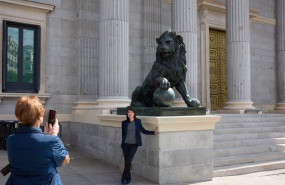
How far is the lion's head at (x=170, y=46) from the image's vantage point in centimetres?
712

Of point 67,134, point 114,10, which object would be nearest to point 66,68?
point 67,134

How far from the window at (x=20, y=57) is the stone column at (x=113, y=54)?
11.2 feet

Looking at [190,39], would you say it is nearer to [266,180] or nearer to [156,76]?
[156,76]

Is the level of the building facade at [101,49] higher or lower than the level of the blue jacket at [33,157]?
higher

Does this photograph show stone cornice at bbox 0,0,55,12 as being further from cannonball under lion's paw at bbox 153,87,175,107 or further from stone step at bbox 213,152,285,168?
stone step at bbox 213,152,285,168

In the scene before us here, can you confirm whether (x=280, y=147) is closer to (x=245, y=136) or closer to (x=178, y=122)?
(x=245, y=136)

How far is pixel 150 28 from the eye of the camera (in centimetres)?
1488

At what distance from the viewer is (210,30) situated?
1747cm

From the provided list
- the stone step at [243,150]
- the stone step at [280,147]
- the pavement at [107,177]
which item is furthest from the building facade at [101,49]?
the stone step at [280,147]

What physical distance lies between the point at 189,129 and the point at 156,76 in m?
1.58

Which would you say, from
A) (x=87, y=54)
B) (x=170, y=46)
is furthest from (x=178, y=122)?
(x=87, y=54)

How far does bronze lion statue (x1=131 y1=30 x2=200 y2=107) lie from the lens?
23.5ft

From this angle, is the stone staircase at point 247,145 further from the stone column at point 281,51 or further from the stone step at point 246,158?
the stone column at point 281,51

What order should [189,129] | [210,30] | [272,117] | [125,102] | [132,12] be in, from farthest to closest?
[210,30]
[132,12]
[272,117]
[125,102]
[189,129]
